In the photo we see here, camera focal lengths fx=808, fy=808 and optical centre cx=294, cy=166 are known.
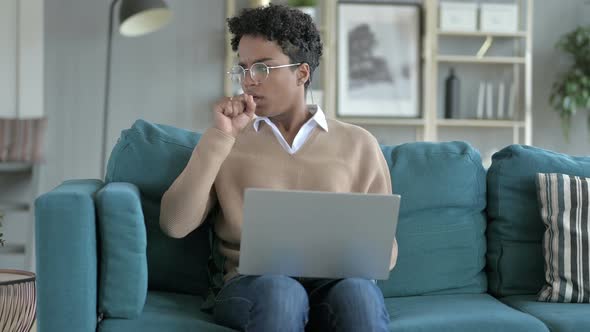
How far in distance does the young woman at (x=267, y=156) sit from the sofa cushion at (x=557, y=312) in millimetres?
405

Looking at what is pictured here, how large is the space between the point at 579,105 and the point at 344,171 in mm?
3501

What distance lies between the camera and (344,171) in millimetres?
2078

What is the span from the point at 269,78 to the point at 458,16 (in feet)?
11.1

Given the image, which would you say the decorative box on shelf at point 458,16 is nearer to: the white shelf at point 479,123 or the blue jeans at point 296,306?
the white shelf at point 479,123

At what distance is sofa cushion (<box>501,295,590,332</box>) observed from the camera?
2.00 metres

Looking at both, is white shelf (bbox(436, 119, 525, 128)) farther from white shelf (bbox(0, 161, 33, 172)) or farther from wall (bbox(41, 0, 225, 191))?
white shelf (bbox(0, 161, 33, 172))

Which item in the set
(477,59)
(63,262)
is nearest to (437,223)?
(63,262)

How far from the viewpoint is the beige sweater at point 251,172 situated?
1.93m

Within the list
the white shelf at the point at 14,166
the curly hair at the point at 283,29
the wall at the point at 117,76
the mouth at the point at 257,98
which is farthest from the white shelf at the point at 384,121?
the mouth at the point at 257,98

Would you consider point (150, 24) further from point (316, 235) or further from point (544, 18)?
point (316, 235)

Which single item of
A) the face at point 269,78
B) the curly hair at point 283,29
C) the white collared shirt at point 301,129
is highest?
the curly hair at point 283,29

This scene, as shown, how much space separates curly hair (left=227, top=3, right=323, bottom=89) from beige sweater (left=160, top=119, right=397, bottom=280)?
0.21 metres

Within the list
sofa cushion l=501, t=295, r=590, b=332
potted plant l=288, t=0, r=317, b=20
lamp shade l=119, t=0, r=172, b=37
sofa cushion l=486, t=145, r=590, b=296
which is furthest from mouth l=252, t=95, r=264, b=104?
potted plant l=288, t=0, r=317, b=20

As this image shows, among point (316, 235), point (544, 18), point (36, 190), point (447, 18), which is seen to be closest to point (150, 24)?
point (36, 190)
